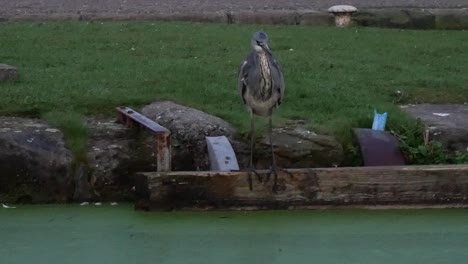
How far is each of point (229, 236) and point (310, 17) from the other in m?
6.38

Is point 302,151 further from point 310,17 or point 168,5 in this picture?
point 168,5

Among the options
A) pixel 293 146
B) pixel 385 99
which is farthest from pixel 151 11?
pixel 293 146

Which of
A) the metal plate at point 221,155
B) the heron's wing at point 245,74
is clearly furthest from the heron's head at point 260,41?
the metal plate at point 221,155

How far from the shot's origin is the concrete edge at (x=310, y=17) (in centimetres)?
1098

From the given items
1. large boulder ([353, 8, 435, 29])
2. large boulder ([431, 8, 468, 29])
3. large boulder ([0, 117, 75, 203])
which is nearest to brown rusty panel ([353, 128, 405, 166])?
large boulder ([0, 117, 75, 203])

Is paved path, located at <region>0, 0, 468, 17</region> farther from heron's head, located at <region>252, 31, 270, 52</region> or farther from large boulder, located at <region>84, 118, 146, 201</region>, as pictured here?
heron's head, located at <region>252, 31, 270, 52</region>

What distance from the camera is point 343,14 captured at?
35.8 ft

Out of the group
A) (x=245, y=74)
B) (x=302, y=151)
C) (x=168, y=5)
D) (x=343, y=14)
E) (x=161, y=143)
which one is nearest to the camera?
(x=161, y=143)

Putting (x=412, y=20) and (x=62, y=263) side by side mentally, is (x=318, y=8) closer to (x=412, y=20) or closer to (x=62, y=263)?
(x=412, y=20)

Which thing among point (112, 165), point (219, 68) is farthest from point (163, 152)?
point (219, 68)

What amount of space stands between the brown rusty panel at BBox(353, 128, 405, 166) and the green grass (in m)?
0.15

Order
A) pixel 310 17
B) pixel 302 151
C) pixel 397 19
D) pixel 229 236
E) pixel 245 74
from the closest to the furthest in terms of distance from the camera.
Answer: pixel 229 236, pixel 245 74, pixel 302 151, pixel 397 19, pixel 310 17

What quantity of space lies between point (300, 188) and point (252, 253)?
2.82ft

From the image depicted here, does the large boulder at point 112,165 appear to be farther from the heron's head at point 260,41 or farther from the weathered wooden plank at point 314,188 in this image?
the heron's head at point 260,41
